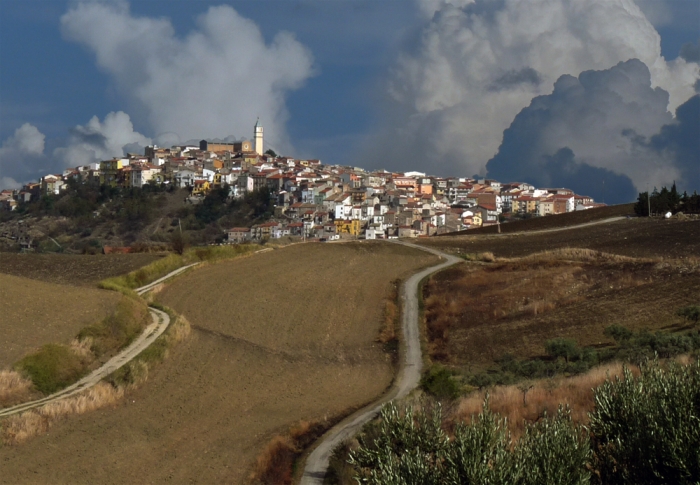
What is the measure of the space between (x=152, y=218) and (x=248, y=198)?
1729cm

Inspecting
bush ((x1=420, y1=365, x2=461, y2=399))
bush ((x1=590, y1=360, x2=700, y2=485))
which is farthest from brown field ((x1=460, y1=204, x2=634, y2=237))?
bush ((x1=590, y1=360, x2=700, y2=485))

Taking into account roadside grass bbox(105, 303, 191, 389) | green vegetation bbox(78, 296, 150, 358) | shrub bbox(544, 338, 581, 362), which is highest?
green vegetation bbox(78, 296, 150, 358)

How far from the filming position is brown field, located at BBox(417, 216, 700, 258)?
1869 inches

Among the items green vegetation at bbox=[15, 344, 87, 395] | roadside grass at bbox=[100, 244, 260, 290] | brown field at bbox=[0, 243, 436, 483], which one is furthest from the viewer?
roadside grass at bbox=[100, 244, 260, 290]

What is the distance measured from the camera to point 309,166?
17688 cm

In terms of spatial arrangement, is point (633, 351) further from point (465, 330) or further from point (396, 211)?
point (396, 211)

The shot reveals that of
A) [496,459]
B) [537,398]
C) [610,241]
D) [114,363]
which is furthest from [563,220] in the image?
[496,459]

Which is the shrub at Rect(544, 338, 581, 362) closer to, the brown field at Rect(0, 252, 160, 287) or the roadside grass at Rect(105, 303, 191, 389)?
the roadside grass at Rect(105, 303, 191, 389)

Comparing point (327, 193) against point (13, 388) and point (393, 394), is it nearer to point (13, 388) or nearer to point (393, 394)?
point (393, 394)

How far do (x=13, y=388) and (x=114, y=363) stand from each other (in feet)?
12.2

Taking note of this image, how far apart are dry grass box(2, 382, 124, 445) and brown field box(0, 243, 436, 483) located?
255 mm

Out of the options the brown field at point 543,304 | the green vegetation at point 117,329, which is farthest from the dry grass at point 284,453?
the brown field at point 543,304

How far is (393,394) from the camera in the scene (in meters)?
21.8

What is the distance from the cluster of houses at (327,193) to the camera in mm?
111438
